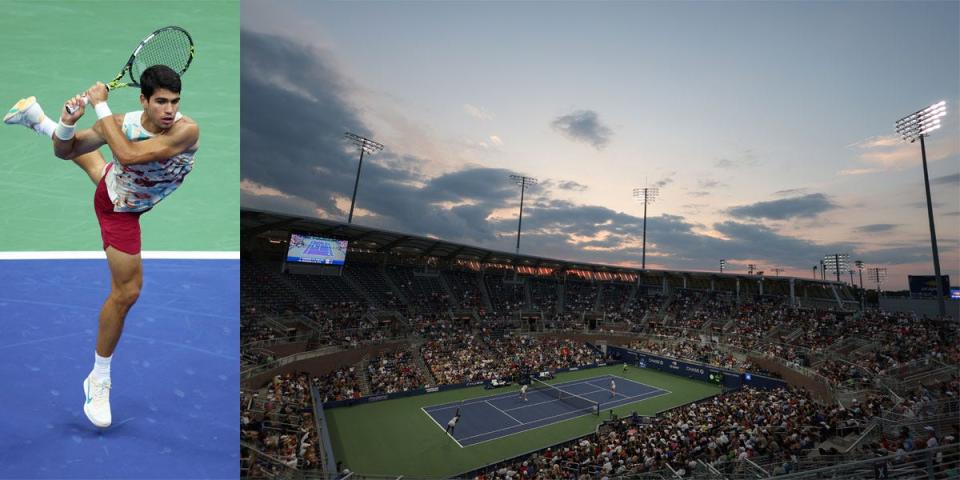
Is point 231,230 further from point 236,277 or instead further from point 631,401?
point 631,401

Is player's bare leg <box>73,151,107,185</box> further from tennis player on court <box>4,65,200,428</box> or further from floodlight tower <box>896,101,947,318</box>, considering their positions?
floodlight tower <box>896,101,947,318</box>

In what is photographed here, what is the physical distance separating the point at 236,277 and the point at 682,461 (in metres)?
12.7

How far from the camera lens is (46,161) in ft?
11.4

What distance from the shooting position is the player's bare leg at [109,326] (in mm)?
2840

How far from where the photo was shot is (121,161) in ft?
7.79

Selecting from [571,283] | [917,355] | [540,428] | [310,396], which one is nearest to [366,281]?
[310,396]

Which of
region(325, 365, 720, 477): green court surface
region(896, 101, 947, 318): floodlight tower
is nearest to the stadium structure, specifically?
region(325, 365, 720, 477): green court surface

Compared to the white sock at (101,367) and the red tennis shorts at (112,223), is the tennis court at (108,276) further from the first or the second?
the red tennis shorts at (112,223)

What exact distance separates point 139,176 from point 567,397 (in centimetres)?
2164

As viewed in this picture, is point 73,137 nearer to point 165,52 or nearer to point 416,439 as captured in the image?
point 165,52

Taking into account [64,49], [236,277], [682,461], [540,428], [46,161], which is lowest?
[540,428]

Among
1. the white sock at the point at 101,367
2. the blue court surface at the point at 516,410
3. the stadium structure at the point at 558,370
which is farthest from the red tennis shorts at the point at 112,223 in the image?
the blue court surface at the point at 516,410

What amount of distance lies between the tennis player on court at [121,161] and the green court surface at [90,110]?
68cm

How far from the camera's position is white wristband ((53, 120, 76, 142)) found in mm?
2436
